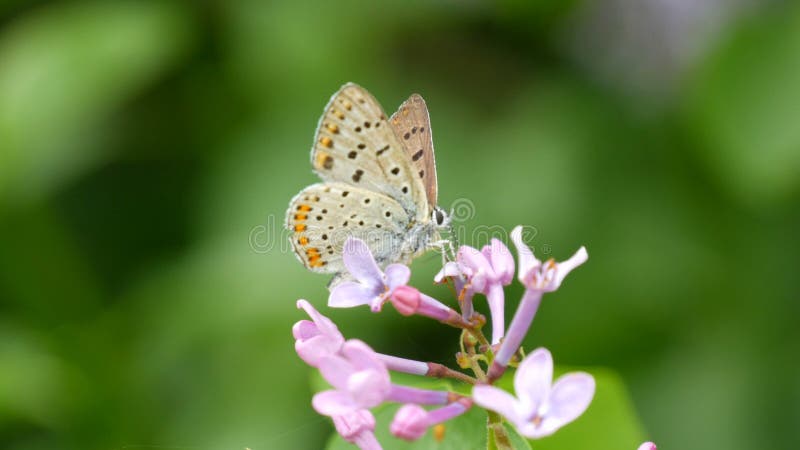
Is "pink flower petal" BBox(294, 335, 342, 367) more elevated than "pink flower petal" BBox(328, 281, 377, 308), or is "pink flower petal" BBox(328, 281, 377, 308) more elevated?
"pink flower petal" BBox(328, 281, 377, 308)

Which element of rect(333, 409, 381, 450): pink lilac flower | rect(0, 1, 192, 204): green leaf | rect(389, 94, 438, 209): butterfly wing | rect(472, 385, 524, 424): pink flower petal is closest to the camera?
rect(472, 385, 524, 424): pink flower petal

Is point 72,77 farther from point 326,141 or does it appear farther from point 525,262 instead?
point 525,262

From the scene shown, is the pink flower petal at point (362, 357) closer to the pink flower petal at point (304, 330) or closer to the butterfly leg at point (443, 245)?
the pink flower petal at point (304, 330)

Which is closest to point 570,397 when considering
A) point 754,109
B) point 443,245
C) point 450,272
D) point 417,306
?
point 417,306

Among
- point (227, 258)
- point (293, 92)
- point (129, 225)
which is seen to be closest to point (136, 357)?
point (227, 258)

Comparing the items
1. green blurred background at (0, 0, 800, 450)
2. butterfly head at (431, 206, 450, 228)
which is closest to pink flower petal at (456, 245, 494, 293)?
butterfly head at (431, 206, 450, 228)

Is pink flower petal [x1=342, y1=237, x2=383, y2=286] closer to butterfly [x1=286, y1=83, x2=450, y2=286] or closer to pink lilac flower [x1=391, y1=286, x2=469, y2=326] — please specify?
pink lilac flower [x1=391, y1=286, x2=469, y2=326]
